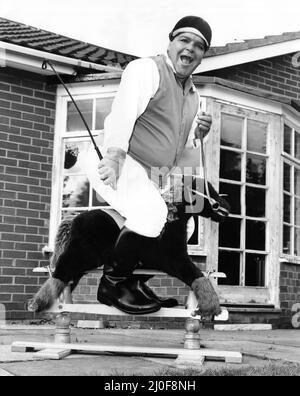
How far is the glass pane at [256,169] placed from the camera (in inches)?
252

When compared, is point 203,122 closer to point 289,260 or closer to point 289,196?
point 289,260

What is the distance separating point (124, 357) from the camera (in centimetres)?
318

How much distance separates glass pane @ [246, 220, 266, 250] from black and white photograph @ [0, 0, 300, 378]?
0.01 meters

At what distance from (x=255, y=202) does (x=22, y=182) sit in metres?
2.35

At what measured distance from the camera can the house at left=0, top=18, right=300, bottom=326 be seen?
19.1 ft

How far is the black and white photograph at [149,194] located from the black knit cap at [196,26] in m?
0.01

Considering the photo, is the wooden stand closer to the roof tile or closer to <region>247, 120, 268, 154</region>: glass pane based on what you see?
the roof tile

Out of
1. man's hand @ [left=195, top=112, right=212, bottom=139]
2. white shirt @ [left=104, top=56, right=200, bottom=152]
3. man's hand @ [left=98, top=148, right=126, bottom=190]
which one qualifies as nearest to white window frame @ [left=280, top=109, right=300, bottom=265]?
man's hand @ [left=195, top=112, right=212, bottom=139]

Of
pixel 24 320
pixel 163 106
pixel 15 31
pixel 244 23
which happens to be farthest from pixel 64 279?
pixel 15 31

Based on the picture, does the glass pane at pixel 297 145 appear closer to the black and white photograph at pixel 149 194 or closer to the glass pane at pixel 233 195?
the black and white photograph at pixel 149 194

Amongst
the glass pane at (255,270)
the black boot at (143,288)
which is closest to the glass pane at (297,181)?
the glass pane at (255,270)

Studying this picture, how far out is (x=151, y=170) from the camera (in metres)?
2.92

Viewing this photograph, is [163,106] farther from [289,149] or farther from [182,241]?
[289,149]

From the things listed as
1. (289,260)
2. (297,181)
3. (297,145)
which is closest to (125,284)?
(289,260)
